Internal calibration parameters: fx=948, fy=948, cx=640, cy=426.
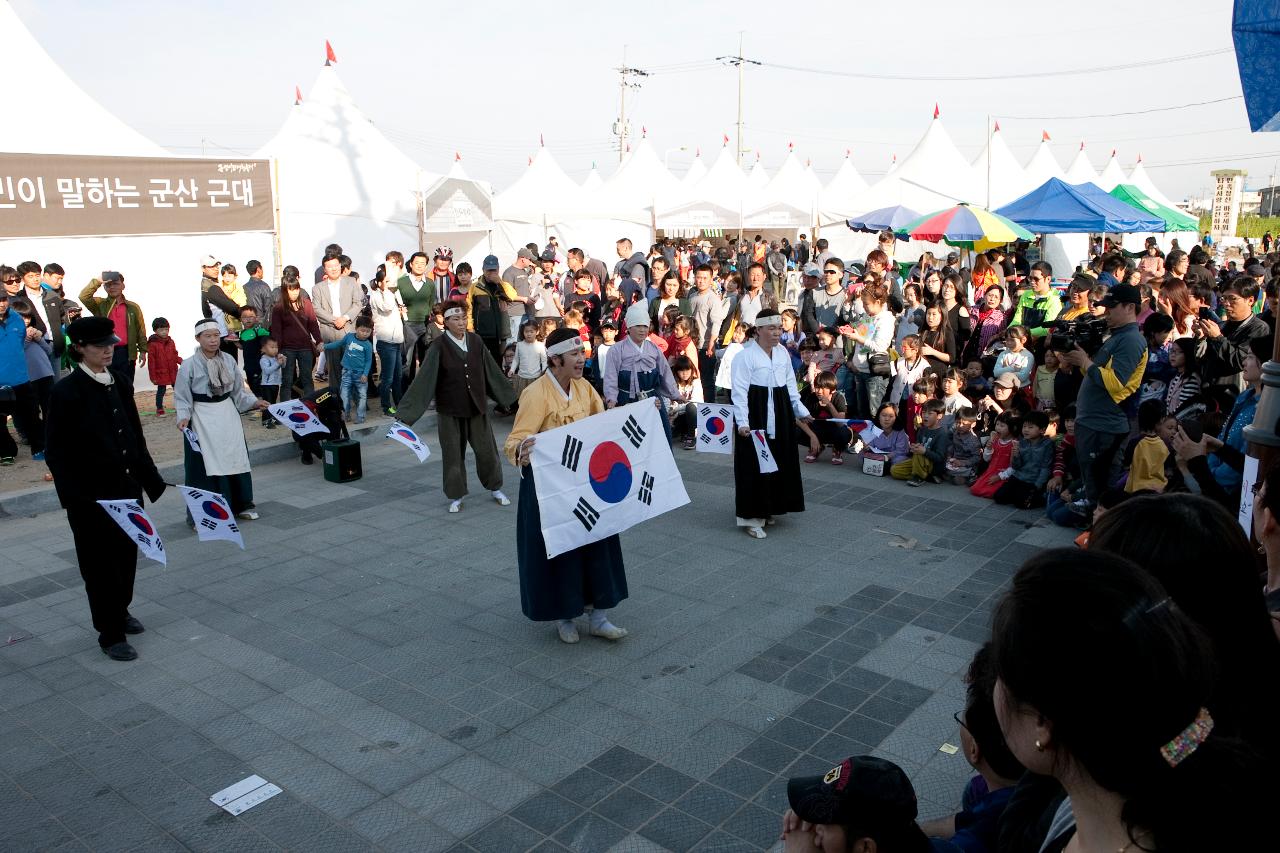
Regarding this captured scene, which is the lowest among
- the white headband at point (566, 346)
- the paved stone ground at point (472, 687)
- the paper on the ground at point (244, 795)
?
the paved stone ground at point (472, 687)

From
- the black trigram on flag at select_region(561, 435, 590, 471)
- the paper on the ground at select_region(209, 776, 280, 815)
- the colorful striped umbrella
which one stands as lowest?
the paper on the ground at select_region(209, 776, 280, 815)

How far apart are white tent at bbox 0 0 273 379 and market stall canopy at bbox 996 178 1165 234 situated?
40.3 feet

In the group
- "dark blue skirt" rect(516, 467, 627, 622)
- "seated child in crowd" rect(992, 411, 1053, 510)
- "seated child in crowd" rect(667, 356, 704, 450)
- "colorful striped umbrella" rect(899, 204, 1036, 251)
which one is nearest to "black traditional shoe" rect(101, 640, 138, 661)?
"dark blue skirt" rect(516, 467, 627, 622)

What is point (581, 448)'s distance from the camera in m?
5.52

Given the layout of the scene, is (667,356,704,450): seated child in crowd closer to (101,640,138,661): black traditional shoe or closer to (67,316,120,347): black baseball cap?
(67,316,120,347): black baseball cap

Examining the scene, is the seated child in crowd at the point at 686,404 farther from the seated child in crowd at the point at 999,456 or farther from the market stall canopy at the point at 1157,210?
the market stall canopy at the point at 1157,210

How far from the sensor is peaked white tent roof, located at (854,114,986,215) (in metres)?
21.6

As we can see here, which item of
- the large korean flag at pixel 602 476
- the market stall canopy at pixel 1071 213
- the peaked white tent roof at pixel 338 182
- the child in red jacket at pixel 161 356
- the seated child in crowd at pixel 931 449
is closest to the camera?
the large korean flag at pixel 602 476

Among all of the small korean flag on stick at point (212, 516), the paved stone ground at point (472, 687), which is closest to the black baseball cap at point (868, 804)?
the paved stone ground at point (472, 687)

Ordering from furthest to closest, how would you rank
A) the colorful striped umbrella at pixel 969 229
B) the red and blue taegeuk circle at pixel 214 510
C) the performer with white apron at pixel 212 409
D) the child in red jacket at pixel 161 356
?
the colorful striped umbrella at pixel 969 229
the child in red jacket at pixel 161 356
the performer with white apron at pixel 212 409
the red and blue taegeuk circle at pixel 214 510

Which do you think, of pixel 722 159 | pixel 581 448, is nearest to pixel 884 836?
pixel 581 448

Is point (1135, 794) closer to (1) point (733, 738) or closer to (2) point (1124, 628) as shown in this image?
(2) point (1124, 628)

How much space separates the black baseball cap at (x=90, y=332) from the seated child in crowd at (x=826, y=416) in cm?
679

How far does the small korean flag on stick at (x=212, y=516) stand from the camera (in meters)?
5.91
